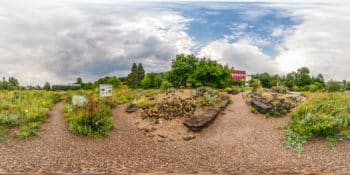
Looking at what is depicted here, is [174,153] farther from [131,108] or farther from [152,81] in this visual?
[152,81]

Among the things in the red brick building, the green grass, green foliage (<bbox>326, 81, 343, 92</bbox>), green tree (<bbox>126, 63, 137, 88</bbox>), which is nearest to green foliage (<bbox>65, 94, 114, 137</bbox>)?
the green grass

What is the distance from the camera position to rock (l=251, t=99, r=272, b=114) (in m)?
8.91

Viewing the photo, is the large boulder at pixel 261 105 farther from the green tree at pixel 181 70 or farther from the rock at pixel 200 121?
the green tree at pixel 181 70

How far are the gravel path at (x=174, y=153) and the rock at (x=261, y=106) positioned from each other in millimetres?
615

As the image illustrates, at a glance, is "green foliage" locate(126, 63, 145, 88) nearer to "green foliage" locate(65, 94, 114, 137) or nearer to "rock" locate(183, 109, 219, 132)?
"green foliage" locate(65, 94, 114, 137)

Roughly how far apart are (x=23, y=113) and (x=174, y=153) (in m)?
4.92

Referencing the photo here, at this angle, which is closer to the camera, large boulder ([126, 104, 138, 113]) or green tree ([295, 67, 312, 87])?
large boulder ([126, 104, 138, 113])

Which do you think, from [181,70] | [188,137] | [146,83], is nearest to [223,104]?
[188,137]

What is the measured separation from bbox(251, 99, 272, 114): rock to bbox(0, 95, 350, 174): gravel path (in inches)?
24.2

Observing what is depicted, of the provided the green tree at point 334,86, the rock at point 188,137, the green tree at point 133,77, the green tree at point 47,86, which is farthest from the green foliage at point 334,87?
the green tree at point 47,86

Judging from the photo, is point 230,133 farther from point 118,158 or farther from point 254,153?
point 118,158

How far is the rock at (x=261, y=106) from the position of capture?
29.2 feet

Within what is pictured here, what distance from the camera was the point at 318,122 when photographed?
7.18m

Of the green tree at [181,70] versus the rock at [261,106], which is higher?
the green tree at [181,70]
